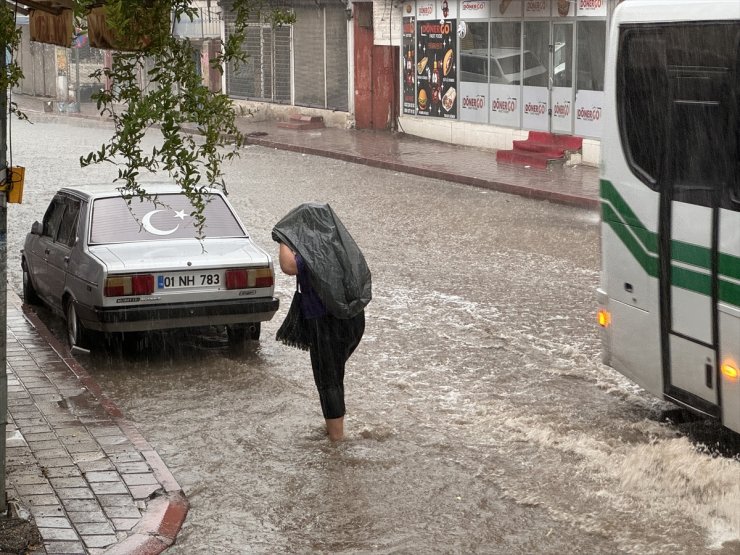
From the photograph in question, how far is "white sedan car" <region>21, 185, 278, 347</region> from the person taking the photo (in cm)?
970

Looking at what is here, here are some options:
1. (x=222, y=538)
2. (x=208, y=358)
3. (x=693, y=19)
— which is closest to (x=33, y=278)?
(x=208, y=358)

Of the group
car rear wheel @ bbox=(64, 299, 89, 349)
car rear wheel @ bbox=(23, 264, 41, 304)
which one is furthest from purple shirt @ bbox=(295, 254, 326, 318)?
car rear wheel @ bbox=(23, 264, 41, 304)

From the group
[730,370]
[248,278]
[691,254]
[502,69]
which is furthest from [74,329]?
[502,69]

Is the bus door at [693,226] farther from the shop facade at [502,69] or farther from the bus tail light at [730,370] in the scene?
the shop facade at [502,69]

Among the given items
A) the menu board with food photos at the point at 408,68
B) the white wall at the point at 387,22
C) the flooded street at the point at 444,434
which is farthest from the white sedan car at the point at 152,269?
the white wall at the point at 387,22

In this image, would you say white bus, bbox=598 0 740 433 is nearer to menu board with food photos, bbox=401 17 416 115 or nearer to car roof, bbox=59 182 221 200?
car roof, bbox=59 182 221 200

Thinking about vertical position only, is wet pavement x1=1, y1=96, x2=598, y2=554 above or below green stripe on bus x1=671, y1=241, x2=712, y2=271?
below

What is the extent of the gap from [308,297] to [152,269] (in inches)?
90.3

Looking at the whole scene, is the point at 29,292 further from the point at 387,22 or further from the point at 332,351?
the point at 387,22

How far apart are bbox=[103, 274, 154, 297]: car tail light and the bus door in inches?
166

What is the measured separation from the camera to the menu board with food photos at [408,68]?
100 ft

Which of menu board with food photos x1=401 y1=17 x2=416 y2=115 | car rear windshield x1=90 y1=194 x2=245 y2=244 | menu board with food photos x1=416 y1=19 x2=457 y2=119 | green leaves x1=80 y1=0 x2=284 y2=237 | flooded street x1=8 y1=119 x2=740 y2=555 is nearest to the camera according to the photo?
green leaves x1=80 y1=0 x2=284 y2=237

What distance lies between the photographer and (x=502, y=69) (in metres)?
26.9

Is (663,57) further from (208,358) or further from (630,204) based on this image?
(208,358)
